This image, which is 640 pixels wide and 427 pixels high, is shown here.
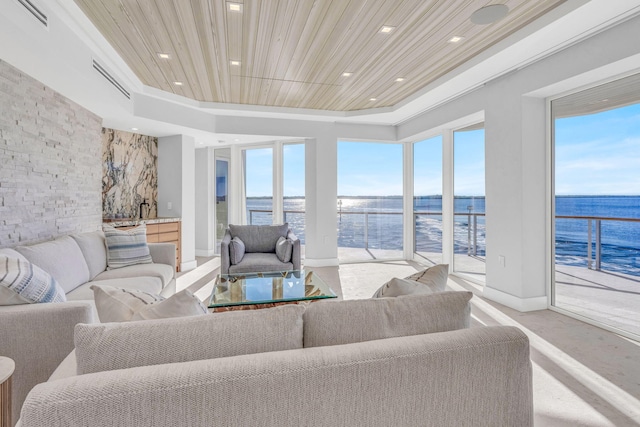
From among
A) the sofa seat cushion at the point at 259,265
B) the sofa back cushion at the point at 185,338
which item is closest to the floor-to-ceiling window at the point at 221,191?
the sofa seat cushion at the point at 259,265

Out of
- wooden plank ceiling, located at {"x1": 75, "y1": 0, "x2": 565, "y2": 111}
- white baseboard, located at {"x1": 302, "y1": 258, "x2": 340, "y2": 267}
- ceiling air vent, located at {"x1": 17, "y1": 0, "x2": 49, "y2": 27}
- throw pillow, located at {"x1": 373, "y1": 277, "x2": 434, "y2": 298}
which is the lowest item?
white baseboard, located at {"x1": 302, "y1": 258, "x2": 340, "y2": 267}

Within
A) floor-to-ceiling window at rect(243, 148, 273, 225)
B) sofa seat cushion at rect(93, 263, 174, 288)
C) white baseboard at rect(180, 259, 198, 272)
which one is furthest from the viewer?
floor-to-ceiling window at rect(243, 148, 273, 225)

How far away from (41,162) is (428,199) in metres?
5.20

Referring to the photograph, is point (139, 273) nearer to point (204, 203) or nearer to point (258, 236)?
point (258, 236)

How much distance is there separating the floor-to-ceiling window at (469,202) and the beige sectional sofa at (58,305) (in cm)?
395

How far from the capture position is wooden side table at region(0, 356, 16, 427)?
123cm

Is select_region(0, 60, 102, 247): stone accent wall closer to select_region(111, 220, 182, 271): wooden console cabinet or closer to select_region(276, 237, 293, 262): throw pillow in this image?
select_region(111, 220, 182, 271): wooden console cabinet

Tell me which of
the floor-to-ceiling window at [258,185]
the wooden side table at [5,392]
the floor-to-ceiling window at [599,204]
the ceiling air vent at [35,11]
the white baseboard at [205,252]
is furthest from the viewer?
the white baseboard at [205,252]

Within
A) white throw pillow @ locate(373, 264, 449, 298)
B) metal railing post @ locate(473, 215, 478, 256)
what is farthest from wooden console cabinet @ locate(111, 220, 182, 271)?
metal railing post @ locate(473, 215, 478, 256)

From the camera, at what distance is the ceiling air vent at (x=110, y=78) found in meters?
3.05

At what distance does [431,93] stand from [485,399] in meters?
3.90

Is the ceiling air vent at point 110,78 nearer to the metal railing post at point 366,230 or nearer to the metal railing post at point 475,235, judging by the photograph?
the metal railing post at point 366,230

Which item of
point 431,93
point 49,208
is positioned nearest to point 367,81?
point 431,93

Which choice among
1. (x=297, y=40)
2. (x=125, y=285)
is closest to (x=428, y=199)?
(x=297, y=40)
